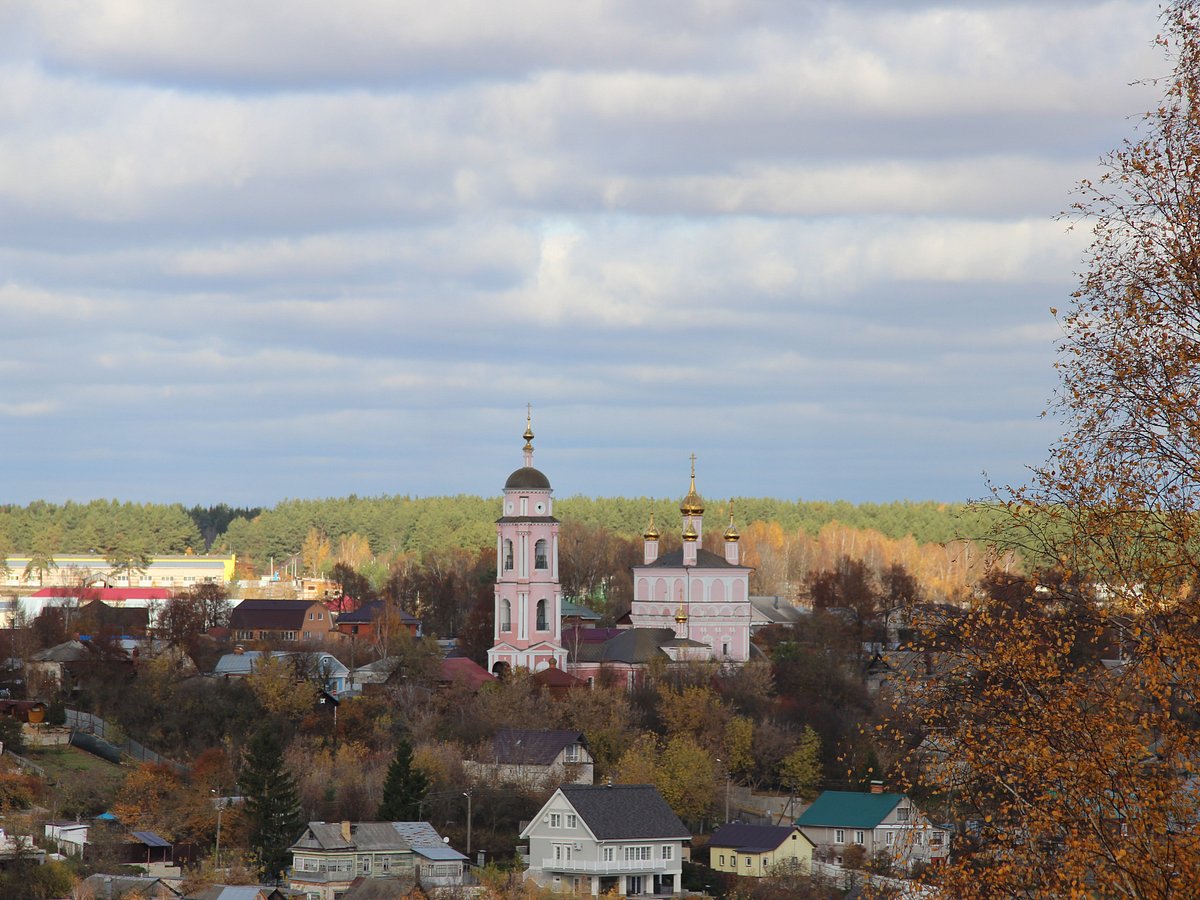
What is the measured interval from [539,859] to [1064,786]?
101 feet

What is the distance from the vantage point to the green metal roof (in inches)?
1682

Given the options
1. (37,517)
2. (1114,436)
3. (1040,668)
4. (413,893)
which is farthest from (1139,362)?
(37,517)

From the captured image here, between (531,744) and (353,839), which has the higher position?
(531,744)

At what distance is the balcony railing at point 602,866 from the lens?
130ft

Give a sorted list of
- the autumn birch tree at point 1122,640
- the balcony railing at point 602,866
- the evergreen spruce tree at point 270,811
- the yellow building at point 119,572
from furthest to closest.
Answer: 1. the yellow building at point 119,572
2. the balcony railing at point 602,866
3. the evergreen spruce tree at point 270,811
4. the autumn birch tree at point 1122,640

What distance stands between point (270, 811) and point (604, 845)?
6.70 metres

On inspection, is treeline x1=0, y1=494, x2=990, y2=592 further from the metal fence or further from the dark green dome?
the metal fence

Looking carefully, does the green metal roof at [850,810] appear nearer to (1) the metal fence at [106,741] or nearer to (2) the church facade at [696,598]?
(1) the metal fence at [106,741]

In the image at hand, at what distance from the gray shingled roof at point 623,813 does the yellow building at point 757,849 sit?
33.0 inches

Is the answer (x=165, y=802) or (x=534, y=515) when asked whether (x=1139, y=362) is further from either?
(x=534, y=515)

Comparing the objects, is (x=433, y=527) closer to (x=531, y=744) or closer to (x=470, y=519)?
(x=470, y=519)

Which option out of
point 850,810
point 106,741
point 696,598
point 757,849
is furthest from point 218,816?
point 696,598

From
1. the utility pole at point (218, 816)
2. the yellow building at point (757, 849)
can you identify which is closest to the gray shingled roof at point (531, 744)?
the yellow building at point (757, 849)

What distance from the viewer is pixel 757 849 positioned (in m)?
40.4
